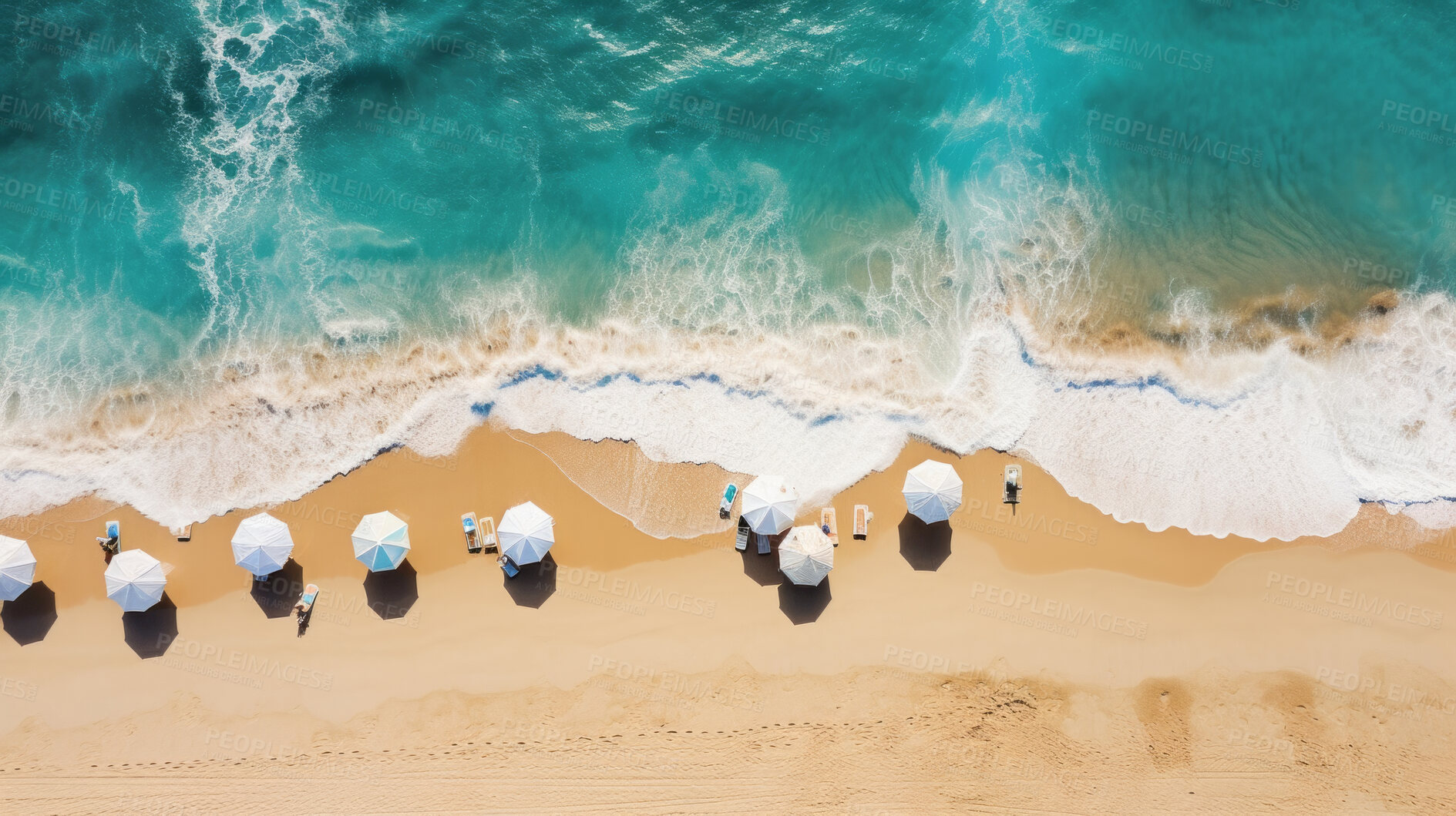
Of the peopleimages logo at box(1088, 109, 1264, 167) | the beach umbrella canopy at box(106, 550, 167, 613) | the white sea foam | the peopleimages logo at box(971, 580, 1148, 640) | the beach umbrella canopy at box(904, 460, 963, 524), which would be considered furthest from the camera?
the peopleimages logo at box(1088, 109, 1264, 167)

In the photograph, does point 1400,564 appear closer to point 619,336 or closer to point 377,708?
point 619,336

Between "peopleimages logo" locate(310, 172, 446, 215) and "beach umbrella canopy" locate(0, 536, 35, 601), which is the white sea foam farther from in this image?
"peopleimages logo" locate(310, 172, 446, 215)

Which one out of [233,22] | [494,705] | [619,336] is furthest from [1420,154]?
[233,22]

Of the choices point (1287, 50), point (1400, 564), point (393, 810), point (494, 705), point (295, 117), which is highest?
point (1287, 50)

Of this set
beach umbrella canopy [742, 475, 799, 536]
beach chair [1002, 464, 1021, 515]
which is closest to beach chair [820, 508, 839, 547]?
beach umbrella canopy [742, 475, 799, 536]

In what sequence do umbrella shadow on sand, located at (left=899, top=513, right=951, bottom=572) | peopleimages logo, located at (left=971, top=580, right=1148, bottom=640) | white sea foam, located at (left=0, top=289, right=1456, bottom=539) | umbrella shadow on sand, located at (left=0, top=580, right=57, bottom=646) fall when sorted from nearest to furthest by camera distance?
umbrella shadow on sand, located at (left=0, top=580, right=57, bottom=646) < peopleimages logo, located at (left=971, top=580, right=1148, bottom=640) < umbrella shadow on sand, located at (left=899, top=513, right=951, bottom=572) < white sea foam, located at (left=0, top=289, right=1456, bottom=539)
